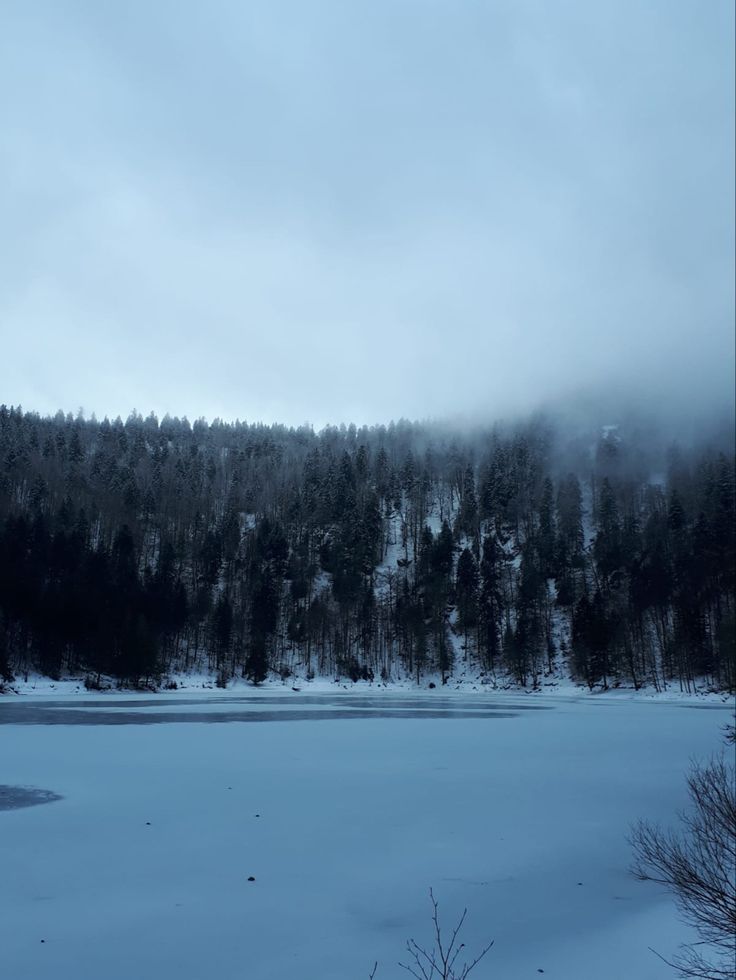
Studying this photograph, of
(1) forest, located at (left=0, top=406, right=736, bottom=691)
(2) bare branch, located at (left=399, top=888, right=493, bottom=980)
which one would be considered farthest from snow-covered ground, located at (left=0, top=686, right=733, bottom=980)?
(1) forest, located at (left=0, top=406, right=736, bottom=691)

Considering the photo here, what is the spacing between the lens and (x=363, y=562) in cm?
10750

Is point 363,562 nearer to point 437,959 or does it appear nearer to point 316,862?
point 316,862

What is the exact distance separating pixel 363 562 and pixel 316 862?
98009 millimetres

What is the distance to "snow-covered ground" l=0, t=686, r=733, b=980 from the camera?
23.0ft

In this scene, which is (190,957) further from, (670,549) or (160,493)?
(160,493)

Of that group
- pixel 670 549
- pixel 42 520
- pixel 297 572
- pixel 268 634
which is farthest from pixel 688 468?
pixel 42 520

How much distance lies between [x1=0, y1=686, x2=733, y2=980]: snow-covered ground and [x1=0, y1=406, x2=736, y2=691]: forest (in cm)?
3990

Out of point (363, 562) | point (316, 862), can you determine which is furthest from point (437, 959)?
point (363, 562)

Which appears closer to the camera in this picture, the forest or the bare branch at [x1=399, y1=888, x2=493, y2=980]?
the bare branch at [x1=399, y1=888, x2=493, y2=980]

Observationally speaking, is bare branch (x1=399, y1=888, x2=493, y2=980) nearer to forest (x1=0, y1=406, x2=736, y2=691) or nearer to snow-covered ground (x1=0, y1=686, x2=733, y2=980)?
snow-covered ground (x1=0, y1=686, x2=733, y2=980)

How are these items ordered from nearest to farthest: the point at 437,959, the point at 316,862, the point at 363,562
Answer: the point at 437,959 → the point at 316,862 → the point at 363,562

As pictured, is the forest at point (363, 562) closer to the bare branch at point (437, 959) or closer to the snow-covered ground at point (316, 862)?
the snow-covered ground at point (316, 862)

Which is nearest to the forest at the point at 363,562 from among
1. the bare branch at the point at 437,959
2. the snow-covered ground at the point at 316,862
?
the snow-covered ground at the point at 316,862

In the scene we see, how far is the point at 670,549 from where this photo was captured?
98.1m
